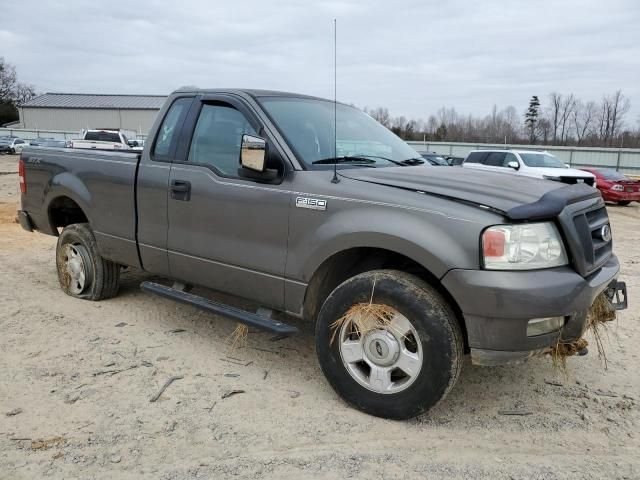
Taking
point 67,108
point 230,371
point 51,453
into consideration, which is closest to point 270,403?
point 230,371

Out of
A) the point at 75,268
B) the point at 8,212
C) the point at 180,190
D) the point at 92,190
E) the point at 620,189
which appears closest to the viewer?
the point at 180,190

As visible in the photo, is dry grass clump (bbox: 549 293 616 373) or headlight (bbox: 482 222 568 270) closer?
headlight (bbox: 482 222 568 270)

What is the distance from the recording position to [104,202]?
485 cm

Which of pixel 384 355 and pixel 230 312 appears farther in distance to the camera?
pixel 230 312

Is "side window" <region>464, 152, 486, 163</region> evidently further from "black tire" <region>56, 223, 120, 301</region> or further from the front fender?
the front fender

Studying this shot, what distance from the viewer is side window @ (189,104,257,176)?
155 inches

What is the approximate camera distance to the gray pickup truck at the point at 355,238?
2857 mm

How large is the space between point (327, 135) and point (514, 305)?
1910 millimetres

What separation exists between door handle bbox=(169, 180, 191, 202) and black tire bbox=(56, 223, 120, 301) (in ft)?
4.87

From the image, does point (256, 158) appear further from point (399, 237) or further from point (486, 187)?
point (486, 187)

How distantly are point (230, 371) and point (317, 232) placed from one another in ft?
4.22

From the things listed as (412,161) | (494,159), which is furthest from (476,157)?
(412,161)

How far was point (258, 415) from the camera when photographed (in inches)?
130

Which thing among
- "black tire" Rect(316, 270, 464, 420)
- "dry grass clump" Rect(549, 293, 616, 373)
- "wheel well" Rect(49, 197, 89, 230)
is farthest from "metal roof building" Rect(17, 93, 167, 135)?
"dry grass clump" Rect(549, 293, 616, 373)
